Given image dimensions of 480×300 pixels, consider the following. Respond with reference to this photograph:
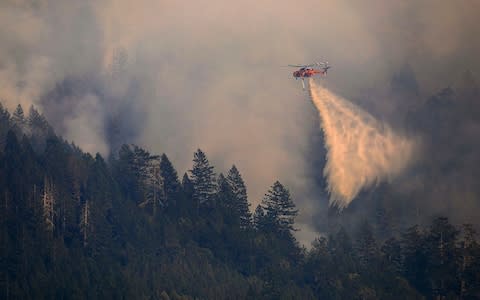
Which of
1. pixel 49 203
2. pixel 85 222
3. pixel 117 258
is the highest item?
pixel 49 203

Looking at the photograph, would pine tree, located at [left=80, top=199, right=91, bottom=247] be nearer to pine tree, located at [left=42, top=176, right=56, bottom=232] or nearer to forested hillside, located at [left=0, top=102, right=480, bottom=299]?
forested hillside, located at [left=0, top=102, right=480, bottom=299]

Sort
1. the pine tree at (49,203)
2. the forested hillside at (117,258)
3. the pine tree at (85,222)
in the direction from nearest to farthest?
1. the forested hillside at (117,258)
2. the pine tree at (49,203)
3. the pine tree at (85,222)

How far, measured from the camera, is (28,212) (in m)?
191

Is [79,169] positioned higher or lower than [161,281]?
higher

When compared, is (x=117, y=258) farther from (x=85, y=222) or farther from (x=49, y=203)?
(x=49, y=203)

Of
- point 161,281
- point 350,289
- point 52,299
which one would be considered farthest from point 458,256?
point 52,299

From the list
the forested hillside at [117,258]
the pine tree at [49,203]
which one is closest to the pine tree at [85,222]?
the forested hillside at [117,258]

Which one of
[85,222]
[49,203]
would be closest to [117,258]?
[85,222]

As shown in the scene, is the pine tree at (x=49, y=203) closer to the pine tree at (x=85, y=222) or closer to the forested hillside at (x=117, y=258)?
the forested hillside at (x=117, y=258)

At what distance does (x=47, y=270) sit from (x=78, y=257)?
4.68 metres

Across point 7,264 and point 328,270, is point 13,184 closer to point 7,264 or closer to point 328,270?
point 7,264

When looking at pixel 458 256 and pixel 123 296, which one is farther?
pixel 458 256

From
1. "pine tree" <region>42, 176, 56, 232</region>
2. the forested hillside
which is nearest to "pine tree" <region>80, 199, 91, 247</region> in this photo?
the forested hillside

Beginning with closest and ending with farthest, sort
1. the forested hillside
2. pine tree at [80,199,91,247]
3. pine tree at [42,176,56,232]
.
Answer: the forested hillside < pine tree at [42,176,56,232] < pine tree at [80,199,91,247]
